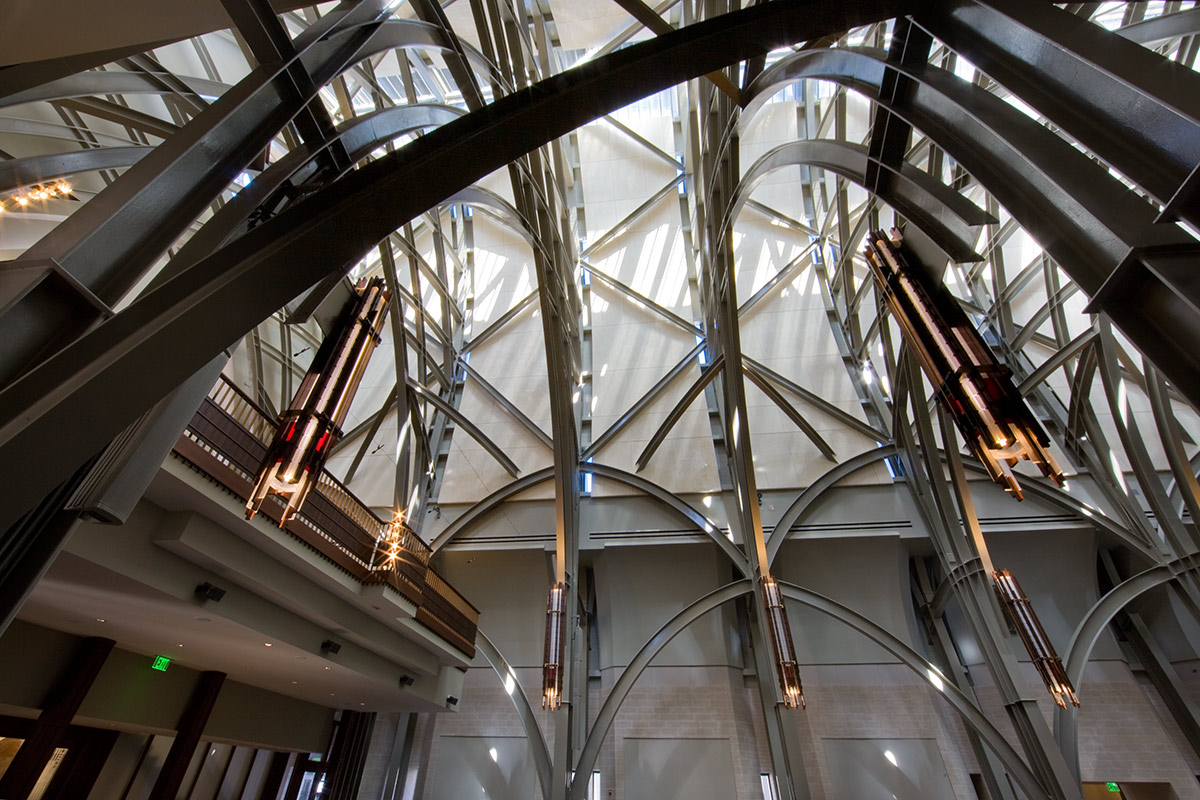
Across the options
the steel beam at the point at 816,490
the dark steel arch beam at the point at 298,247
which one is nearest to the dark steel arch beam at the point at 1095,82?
the dark steel arch beam at the point at 298,247

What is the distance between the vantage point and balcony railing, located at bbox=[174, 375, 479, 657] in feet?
34.4

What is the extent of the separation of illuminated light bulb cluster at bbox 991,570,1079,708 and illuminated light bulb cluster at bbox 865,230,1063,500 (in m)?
9.24

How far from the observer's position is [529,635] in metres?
21.8

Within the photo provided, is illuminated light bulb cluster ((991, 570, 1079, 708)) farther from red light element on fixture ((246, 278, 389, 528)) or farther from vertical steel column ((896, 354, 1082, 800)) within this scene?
red light element on fixture ((246, 278, 389, 528))

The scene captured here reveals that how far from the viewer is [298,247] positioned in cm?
456

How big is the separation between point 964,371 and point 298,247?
371 inches

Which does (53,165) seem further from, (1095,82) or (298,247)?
(1095,82)

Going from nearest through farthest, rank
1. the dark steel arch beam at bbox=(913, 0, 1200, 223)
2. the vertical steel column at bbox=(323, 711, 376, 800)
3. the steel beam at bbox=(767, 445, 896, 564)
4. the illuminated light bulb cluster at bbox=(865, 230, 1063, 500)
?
the dark steel arch beam at bbox=(913, 0, 1200, 223)
the illuminated light bulb cluster at bbox=(865, 230, 1063, 500)
the vertical steel column at bbox=(323, 711, 376, 800)
the steel beam at bbox=(767, 445, 896, 564)

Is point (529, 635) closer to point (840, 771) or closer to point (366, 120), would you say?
point (840, 771)

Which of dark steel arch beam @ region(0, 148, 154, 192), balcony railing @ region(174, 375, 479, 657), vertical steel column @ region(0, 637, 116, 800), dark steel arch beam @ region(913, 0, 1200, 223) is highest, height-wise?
dark steel arch beam @ region(0, 148, 154, 192)

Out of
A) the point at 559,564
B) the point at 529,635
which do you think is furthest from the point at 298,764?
the point at 559,564

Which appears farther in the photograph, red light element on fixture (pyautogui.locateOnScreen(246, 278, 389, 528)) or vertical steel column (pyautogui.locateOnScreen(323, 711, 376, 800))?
vertical steel column (pyautogui.locateOnScreen(323, 711, 376, 800))

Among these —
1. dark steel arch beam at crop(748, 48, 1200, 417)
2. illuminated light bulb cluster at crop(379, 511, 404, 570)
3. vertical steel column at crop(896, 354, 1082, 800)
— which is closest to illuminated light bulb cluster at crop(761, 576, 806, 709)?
vertical steel column at crop(896, 354, 1082, 800)

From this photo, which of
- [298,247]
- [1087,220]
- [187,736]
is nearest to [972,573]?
[1087,220]
